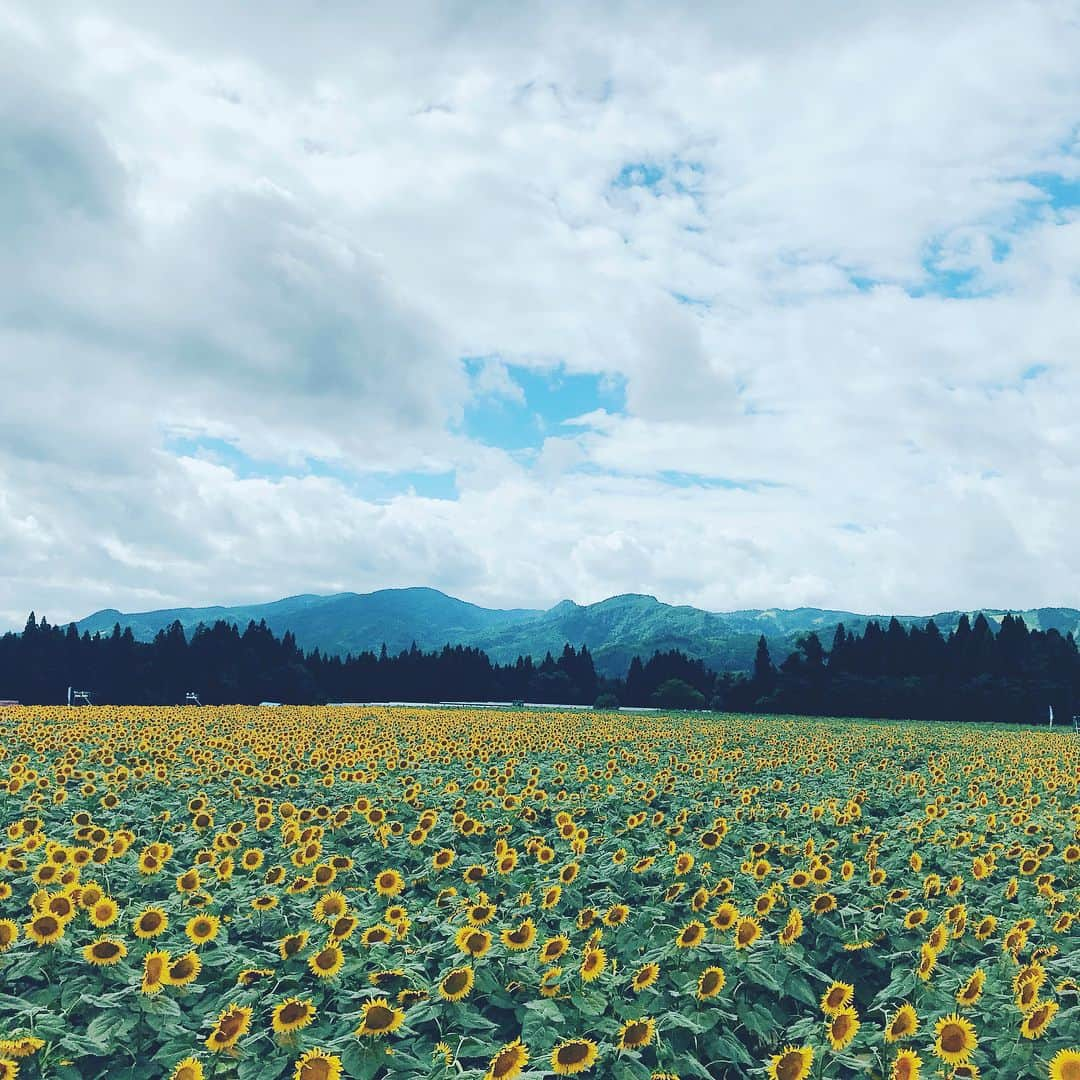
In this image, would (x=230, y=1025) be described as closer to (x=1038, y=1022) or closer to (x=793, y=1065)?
(x=793, y=1065)

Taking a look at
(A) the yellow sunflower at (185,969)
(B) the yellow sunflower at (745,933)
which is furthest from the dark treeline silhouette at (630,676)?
(A) the yellow sunflower at (185,969)

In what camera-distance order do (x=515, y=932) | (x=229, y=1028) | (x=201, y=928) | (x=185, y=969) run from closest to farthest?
1. (x=229, y=1028)
2. (x=185, y=969)
3. (x=515, y=932)
4. (x=201, y=928)

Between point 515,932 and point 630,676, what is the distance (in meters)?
106

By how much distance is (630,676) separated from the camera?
11094 cm

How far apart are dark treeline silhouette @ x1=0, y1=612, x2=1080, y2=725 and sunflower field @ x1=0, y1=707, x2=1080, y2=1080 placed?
7543 centimetres

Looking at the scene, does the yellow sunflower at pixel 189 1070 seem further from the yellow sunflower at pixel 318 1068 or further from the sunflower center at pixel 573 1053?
the sunflower center at pixel 573 1053

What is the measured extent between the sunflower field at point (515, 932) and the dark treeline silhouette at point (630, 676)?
75430mm

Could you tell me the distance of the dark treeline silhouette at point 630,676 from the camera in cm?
8388

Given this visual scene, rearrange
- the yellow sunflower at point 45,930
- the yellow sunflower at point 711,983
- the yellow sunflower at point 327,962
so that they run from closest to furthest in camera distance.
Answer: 1. the yellow sunflower at point 711,983
2. the yellow sunflower at point 327,962
3. the yellow sunflower at point 45,930

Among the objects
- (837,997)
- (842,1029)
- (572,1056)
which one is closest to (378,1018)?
(572,1056)

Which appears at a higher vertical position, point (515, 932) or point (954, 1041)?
point (515, 932)

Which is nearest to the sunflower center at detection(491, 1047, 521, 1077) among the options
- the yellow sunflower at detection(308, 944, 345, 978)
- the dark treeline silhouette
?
the yellow sunflower at detection(308, 944, 345, 978)

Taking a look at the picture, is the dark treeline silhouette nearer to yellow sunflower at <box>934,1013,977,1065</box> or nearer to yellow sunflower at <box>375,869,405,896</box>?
yellow sunflower at <box>375,869,405,896</box>

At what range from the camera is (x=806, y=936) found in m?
8.02
